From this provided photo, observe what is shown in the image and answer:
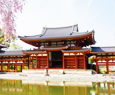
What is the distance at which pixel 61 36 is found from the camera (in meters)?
26.1

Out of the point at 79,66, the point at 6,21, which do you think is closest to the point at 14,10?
the point at 6,21

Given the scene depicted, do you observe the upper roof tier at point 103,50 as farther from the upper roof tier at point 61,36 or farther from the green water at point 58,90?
the green water at point 58,90

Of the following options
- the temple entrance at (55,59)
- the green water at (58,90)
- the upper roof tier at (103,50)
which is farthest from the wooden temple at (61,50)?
the green water at (58,90)

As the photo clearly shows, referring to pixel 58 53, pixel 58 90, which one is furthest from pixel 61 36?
pixel 58 90

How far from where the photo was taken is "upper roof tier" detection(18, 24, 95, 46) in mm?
25359

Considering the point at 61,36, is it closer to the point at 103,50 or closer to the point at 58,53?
the point at 58,53

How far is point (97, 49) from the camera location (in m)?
25.6

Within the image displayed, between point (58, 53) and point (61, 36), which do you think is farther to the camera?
point (58, 53)

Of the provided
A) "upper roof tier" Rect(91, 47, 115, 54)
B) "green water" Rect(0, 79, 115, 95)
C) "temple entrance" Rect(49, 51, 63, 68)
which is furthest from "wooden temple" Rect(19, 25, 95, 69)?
"green water" Rect(0, 79, 115, 95)

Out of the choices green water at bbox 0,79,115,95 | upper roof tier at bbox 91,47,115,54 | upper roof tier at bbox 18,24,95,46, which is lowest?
green water at bbox 0,79,115,95

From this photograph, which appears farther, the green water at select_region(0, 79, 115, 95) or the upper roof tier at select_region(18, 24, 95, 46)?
the upper roof tier at select_region(18, 24, 95, 46)

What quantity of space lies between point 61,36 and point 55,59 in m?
5.30

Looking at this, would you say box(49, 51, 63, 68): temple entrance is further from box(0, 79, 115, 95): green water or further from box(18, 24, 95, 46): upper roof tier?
box(0, 79, 115, 95): green water

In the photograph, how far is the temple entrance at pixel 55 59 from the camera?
28.5 metres
